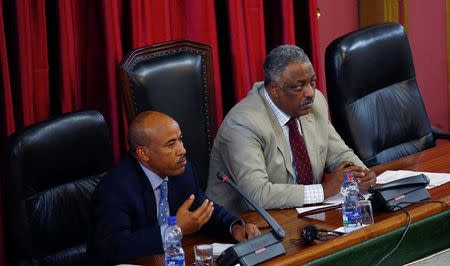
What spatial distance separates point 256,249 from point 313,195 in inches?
30.6

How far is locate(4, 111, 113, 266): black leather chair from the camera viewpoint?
3.04 metres

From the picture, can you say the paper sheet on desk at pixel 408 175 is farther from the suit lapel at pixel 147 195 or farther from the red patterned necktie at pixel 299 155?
the suit lapel at pixel 147 195

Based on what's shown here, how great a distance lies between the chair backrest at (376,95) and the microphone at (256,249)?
4.60 ft

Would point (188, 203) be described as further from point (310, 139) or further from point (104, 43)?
point (104, 43)

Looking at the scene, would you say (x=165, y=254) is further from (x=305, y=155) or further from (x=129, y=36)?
(x=129, y=36)

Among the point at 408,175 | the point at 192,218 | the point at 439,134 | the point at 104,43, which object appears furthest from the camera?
the point at 439,134

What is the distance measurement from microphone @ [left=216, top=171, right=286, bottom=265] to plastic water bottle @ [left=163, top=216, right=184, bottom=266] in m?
0.12

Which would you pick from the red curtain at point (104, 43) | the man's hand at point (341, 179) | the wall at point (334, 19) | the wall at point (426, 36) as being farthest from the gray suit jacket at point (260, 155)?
the wall at point (426, 36)

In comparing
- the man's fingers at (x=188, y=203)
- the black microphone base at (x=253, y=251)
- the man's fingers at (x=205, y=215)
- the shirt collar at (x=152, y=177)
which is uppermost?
the shirt collar at (x=152, y=177)

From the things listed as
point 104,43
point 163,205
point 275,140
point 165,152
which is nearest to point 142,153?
point 165,152

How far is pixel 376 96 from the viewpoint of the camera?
422 cm

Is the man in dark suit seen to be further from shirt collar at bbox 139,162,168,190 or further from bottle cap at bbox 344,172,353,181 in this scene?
bottle cap at bbox 344,172,353,181

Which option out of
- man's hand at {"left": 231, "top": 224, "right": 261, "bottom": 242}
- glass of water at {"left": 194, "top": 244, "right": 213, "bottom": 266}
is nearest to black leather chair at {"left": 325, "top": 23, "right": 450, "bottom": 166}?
man's hand at {"left": 231, "top": 224, "right": 261, "bottom": 242}

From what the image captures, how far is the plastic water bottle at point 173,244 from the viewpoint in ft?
8.75
